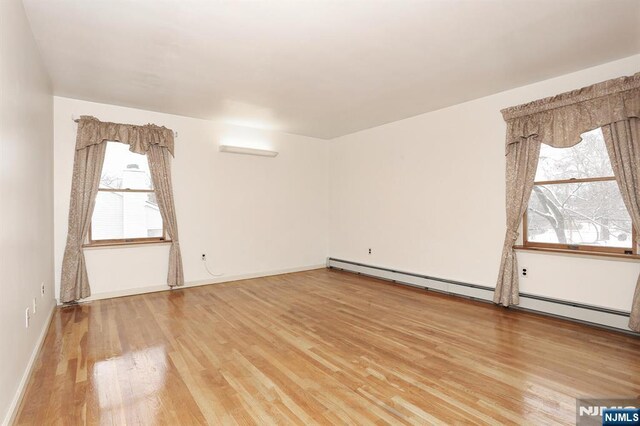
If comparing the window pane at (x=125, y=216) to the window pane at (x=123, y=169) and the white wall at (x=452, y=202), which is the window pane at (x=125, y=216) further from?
the white wall at (x=452, y=202)

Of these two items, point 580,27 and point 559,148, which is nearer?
point 580,27

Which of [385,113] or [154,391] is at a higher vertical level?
[385,113]

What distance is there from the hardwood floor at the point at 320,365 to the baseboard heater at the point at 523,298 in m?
0.14

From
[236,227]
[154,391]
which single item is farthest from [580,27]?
[236,227]

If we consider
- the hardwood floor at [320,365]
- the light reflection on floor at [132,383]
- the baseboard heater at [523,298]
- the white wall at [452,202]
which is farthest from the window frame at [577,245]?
the light reflection on floor at [132,383]

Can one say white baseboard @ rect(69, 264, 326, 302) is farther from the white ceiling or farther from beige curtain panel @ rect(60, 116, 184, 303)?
the white ceiling

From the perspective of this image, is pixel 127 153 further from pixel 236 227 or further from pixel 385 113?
pixel 385 113

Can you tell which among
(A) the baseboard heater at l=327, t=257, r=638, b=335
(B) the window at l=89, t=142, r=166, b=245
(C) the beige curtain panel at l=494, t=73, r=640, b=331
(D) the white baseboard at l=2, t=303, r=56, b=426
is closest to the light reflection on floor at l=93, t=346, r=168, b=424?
(D) the white baseboard at l=2, t=303, r=56, b=426


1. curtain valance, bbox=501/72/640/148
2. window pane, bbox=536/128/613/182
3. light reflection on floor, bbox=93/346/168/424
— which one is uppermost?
curtain valance, bbox=501/72/640/148

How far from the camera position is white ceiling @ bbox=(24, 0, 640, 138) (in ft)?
8.36

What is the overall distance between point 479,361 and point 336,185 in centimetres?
494

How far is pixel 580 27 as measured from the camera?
2.83 metres

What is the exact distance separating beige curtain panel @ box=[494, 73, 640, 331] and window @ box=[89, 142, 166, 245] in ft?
17.4

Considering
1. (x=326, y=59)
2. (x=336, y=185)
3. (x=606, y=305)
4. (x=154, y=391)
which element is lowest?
(x=154, y=391)
